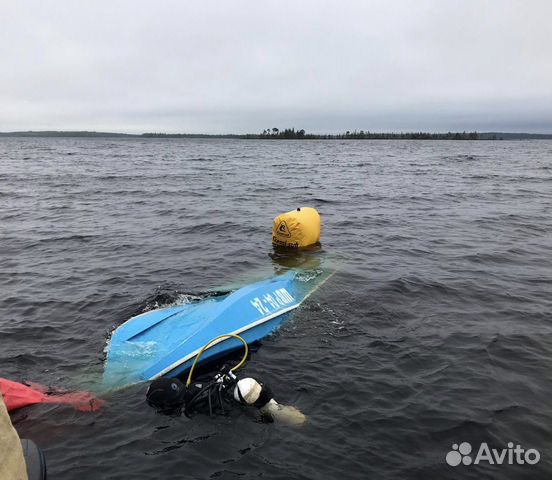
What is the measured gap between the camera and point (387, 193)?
24.7m

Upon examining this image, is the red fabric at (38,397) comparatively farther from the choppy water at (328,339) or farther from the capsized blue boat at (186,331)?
the capsized blue boat at (186,331)

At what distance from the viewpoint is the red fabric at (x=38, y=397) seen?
5355 mm

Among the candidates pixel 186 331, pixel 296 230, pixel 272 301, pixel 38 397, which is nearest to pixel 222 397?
pixel 186 331

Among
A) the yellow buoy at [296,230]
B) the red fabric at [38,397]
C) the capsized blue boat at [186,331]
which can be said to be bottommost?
the red fabric at [38,397]

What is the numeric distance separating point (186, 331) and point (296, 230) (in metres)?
6.12

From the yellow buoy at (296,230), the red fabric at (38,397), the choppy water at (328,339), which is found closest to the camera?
the choppy water at (328,339)

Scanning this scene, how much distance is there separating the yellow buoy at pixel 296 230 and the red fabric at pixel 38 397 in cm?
759

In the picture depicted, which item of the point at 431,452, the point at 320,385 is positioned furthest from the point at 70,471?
the point at 431,452

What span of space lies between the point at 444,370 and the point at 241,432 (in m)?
3.14

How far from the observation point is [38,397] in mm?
5543

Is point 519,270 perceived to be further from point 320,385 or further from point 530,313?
point 320,385

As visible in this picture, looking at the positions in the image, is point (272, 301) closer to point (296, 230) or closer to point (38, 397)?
point (38, 397)

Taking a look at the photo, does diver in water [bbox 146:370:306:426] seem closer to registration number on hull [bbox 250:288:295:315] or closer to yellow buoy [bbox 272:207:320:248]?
registration number on hull [bbox 250:288:295:315]

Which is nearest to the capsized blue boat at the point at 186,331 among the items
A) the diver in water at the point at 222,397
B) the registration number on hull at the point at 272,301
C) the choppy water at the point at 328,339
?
the registration number on hull at the point at 272,301
